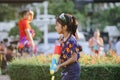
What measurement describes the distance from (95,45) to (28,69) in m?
6.42

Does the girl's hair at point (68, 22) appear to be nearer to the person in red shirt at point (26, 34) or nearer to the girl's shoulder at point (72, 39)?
the girl's shoulder at point (72, 39)

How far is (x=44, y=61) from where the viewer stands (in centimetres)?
1156

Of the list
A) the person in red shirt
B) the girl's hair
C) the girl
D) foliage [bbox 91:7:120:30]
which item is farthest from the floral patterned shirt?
foliage [bbox 91:7:120:30]

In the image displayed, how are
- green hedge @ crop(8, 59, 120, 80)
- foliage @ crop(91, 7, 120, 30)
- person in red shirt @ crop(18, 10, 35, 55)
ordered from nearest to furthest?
1. green hedge @ crop(8, 59, 120, 80)
2. person in red shirt @ crop(18, 10, 35, 55)
3. foliage @ crop(91, 7, 120, 30)

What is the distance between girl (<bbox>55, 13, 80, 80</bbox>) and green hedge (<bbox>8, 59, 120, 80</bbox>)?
9.74 feet

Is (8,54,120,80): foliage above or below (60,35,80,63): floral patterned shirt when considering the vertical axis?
below

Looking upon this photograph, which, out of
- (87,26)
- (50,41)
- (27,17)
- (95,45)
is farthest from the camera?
(87,26)

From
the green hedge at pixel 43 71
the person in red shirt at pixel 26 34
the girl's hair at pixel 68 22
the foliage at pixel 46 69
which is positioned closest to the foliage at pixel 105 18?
the person in red shirt at pixel 26 34

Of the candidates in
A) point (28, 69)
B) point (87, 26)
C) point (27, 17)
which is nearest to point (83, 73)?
point (28, 69)

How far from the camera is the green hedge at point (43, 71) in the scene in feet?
34.7

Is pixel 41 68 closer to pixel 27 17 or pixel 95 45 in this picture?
pixel 27 17

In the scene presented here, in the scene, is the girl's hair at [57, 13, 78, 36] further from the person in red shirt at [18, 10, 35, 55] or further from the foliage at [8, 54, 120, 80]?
the person in red shirt at [18, 10, 35, 55]

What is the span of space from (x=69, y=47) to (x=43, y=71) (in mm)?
3436

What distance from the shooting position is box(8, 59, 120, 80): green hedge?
→ 416 inches
